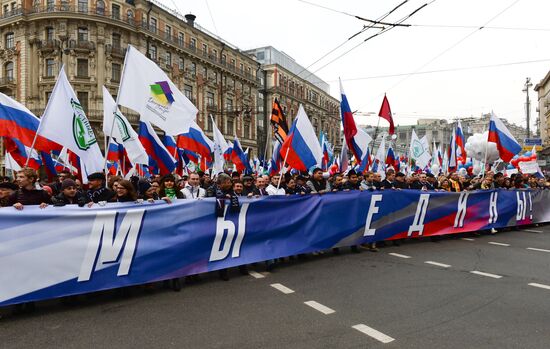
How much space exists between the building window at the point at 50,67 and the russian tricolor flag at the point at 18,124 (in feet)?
120

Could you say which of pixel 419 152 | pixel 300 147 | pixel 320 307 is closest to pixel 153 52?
pixel 419 152

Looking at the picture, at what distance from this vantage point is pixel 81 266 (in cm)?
469

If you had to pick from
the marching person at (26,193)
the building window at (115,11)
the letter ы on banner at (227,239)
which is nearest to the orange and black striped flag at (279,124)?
the letter ы on banner at (227,239)

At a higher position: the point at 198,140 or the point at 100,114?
the point at 100,114

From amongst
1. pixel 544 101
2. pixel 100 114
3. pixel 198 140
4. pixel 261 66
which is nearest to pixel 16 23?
pixel 100 114

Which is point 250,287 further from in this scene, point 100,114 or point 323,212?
point 100,114

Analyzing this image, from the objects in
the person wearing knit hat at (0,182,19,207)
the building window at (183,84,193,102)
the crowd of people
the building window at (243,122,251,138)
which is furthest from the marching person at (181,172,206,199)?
the building window at (243,122,251,138)

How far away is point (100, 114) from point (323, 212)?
118 ft

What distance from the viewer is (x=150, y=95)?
655cm

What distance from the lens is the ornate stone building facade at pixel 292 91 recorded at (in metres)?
66.1

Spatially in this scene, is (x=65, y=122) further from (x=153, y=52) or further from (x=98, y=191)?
(x=153, y=52)

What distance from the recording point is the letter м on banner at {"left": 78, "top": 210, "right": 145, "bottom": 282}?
475 cm

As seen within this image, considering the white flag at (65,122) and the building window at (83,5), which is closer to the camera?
the white flag at (65,122)

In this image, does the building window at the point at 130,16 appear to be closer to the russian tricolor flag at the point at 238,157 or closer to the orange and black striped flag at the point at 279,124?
the russian tricolor flag at the point at 238,157
